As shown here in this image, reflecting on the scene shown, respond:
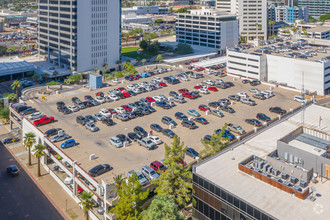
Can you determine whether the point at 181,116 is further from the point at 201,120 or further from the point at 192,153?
the point at 192,153

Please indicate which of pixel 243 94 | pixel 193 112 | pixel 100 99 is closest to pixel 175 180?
pixel 193 112

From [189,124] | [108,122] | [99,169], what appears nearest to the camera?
[99,169]

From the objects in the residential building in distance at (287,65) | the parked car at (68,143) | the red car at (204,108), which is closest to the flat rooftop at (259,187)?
the red car at (204,108)

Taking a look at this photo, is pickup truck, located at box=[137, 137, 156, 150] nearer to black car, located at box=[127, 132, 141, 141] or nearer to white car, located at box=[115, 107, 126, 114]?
black car, located at box=[127, 132, 141, 141]

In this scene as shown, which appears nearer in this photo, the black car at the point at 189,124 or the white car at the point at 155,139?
the white car at the point at 155,139

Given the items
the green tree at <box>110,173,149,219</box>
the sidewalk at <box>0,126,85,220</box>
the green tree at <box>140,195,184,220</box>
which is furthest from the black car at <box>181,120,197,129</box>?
the green tree at <box>140,195,184,220</box>

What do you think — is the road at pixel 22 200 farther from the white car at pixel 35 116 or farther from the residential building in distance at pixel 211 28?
the residential building in distance at pixel 211 28
